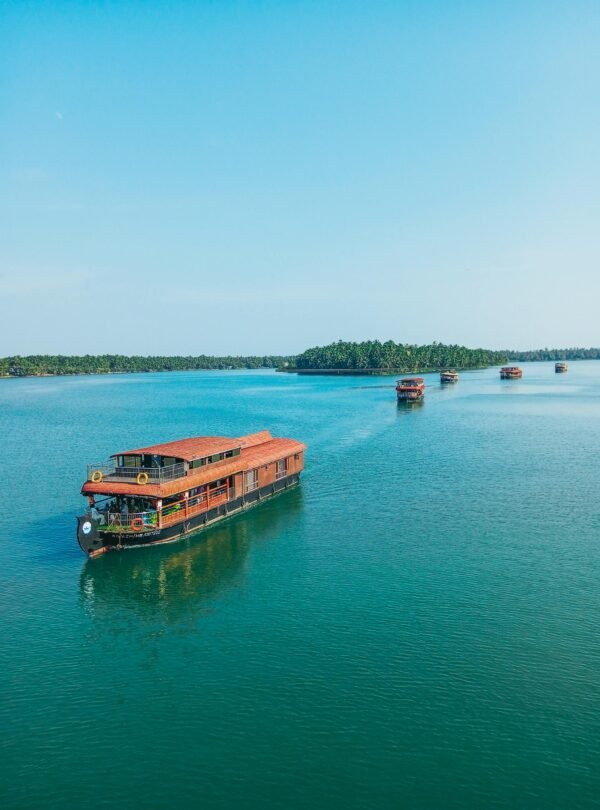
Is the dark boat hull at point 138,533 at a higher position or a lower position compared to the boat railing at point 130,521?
lower

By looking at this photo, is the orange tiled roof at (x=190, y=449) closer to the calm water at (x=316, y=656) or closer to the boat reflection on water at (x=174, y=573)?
the boat reflection on water at (x=174, y=573)

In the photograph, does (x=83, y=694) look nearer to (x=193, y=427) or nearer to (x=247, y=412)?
(x=193, y=427)

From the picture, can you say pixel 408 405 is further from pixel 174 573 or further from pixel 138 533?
pixel 174 573

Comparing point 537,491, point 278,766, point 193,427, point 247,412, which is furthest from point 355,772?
point 247,412

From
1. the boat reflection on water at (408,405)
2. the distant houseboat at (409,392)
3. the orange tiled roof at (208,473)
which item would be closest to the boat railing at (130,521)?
the orange tiled roof at (208,473)

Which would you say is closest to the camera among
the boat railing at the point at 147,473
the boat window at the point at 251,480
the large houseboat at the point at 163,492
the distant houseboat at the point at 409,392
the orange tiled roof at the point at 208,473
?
the orange tiled roof at the point at 208,473

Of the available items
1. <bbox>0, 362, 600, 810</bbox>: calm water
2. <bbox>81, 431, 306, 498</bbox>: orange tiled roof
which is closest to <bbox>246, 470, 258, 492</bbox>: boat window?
<bbox>81, 431, 306, 498</bbox>: orange tiled roof

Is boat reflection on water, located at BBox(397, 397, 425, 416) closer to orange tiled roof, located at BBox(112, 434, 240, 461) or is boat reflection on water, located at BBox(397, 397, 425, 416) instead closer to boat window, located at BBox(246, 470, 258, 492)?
boat window, located at BBox(246, 470, 258, 492)

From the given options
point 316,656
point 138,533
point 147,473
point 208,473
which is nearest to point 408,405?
point 208,473
